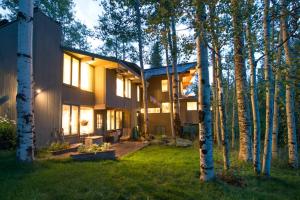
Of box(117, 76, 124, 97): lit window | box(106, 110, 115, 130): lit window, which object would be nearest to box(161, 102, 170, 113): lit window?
box(117, 76, 124, 97): lit window

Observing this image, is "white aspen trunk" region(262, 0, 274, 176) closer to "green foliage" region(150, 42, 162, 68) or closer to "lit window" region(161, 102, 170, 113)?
"green foliage" region(150, 42, 162, 68)

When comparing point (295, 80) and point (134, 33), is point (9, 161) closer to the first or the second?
point (295, 80)

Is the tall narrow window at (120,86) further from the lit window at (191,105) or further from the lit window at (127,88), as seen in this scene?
the lit window at (191,105)

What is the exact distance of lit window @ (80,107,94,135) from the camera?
44.0 ft

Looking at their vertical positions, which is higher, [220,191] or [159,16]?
[159,16]

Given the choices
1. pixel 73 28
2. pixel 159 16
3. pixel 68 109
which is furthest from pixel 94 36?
pixel 159 16

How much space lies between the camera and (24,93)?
6.14m

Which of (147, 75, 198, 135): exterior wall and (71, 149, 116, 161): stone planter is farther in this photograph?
(147, 75, 198, 135): exterior wall

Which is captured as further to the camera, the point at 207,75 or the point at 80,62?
the point at 80,62

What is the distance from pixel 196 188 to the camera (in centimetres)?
512

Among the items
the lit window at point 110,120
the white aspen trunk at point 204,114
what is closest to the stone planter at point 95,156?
the white aspen trunk at point 204,114

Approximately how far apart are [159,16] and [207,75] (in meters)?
1.91

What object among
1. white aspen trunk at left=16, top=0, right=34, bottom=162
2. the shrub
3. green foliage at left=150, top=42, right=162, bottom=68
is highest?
green foliage at left=150, top=42, right=162, bottom=68

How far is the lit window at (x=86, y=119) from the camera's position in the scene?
13.4 meters
